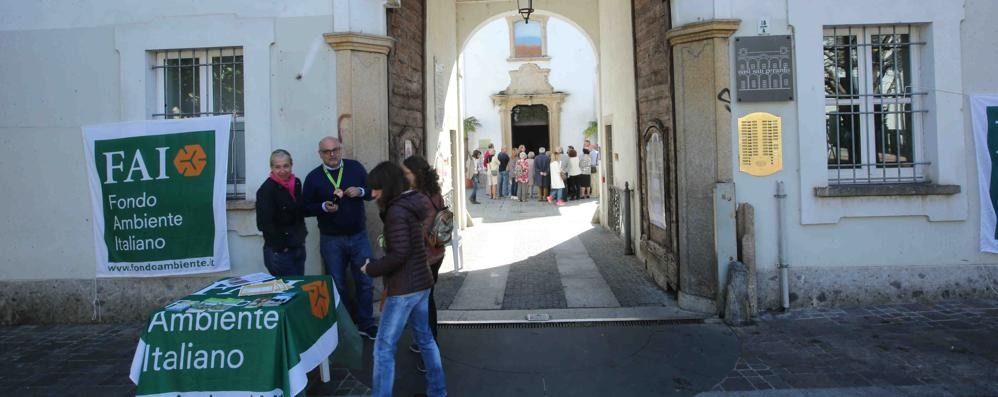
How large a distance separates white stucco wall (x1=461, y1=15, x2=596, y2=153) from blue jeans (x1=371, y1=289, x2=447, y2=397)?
2115 cm

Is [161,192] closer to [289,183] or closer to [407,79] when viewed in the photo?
[289,183]

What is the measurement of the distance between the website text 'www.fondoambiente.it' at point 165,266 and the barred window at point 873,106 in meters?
6.25

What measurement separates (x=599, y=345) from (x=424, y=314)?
1.93 metres

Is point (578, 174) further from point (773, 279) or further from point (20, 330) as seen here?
point (20, 330)

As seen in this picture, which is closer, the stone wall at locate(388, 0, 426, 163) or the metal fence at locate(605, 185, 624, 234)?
the stone wall at locate(388, 0, 426, 163)

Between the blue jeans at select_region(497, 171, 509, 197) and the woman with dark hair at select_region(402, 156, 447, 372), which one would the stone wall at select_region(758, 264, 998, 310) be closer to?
the woman with dark hair at select_region(402, 156, 447, 372)

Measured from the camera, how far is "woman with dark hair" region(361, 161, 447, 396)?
3.89 metres

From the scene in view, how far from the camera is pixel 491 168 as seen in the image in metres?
20.6

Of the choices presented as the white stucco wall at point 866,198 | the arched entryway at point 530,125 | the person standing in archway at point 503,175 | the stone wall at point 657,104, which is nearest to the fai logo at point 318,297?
the stone wall at point 657,104

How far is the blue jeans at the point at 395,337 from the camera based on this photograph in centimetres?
396

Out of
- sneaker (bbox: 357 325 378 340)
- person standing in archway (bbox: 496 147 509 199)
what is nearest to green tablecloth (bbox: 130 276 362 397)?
sneaker (bbox: 357 325 378 340)

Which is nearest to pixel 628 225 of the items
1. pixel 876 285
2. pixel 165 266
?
pixel 876 285

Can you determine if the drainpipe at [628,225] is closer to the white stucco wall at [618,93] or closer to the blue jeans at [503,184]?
the white stucco wall at [618,93]

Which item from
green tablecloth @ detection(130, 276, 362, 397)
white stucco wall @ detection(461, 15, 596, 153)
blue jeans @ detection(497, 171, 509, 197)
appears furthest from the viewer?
white stucco wall @ detection(461, 15, 596, 153)
